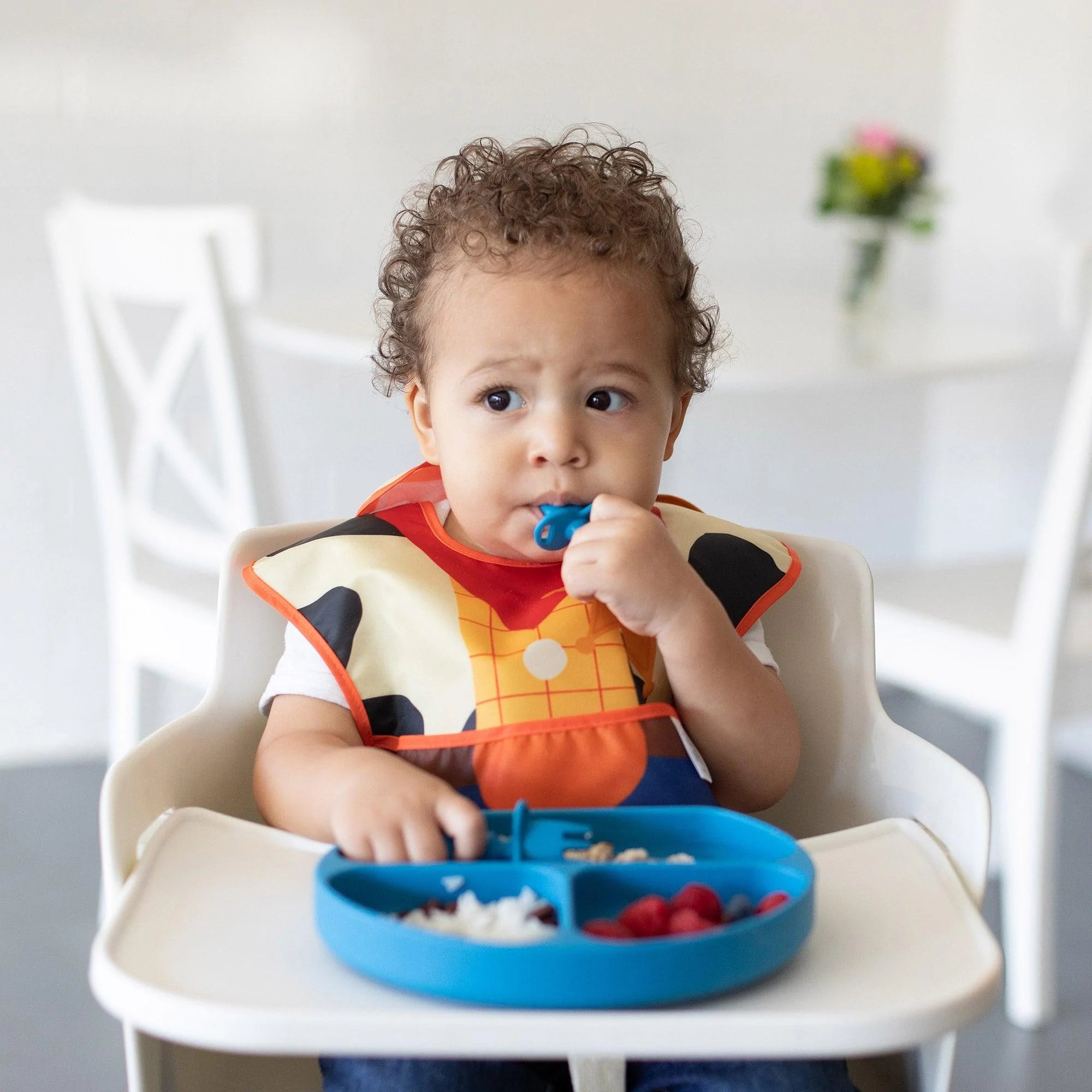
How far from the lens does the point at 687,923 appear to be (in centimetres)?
61

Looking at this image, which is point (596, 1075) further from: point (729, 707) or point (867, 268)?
point (867, 268)

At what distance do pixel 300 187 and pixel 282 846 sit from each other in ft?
6.61

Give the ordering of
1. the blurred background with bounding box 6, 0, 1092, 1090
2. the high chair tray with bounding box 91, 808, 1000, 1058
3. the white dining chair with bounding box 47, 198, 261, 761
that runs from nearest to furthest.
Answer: the high chair tray with bounding box 91, 808, 1000, 1058 → the white dining chair with bounding box 47, 198, 261, 761 → the blurred background with bounding box 6, 0, 1092, 1090

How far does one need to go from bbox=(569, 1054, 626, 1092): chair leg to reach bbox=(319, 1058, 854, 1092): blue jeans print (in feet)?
0.13

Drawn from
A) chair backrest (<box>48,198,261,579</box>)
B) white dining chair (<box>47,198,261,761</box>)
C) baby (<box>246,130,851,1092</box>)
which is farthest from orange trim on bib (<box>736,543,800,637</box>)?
chair backrest (<box>48,198,261,579</box>)

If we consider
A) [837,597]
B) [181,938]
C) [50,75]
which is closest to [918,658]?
[837,597]

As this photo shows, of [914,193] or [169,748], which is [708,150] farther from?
[169,748]

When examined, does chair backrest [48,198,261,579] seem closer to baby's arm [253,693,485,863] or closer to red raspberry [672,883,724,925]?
baby's arm [253,693,485,863]

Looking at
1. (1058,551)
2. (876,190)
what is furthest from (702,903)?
(876,190)

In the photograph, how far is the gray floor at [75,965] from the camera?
A: 1.64 meters

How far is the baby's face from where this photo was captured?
90 centimetres

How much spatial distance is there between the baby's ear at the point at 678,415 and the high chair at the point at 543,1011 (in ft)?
0.38

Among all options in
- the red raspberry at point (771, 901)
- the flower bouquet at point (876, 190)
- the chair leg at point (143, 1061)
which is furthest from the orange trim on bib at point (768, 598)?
the flower bouquet at point (876, 190)

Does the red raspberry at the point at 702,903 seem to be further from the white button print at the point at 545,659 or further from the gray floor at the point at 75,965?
the gray floor at the point at 75,965
